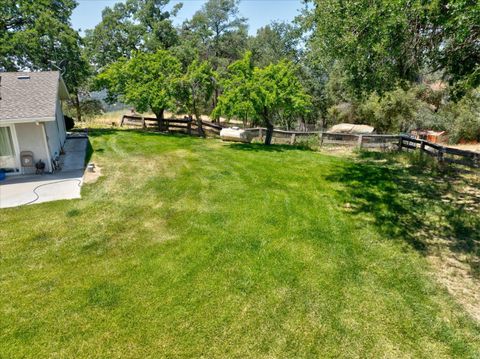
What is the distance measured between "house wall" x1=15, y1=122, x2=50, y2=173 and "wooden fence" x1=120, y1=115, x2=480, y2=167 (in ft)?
34.4

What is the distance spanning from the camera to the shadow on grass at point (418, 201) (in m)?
7.27

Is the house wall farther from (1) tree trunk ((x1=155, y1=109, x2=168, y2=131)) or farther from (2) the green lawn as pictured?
(1) tree trunk ((x1=155, y1=109, x2=168, y2=131))

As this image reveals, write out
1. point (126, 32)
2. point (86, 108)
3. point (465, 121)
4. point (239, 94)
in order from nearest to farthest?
point (239, 94) < point (465, 121) < point (126, 32) < point (86, 108)

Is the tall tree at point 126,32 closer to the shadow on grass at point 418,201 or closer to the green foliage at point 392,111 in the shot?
the green foliage at point 392,111

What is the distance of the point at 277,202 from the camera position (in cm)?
897

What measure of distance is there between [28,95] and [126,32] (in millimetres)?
17046

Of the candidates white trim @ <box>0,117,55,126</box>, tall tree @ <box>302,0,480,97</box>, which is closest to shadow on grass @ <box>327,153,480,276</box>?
tall tree @ <box>302,0,480,97</box>

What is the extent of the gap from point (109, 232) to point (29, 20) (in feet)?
62.6

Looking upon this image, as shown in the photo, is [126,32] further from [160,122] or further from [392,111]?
[392,111]

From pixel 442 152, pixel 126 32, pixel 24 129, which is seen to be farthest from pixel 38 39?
pixel 442 152

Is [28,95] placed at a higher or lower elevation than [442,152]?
higher

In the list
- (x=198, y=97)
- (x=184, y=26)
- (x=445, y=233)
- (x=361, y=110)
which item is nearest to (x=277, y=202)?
(x=445, y=233)

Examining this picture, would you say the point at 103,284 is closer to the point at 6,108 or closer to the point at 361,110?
the point at 6,108

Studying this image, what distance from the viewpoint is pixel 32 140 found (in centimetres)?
1080
